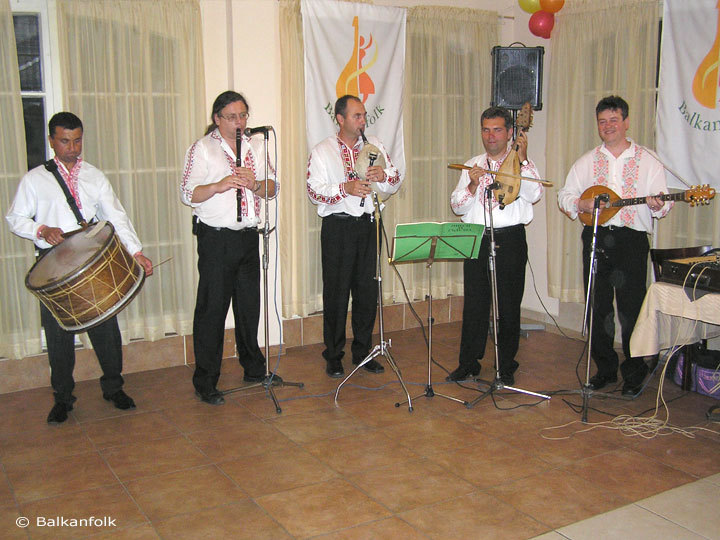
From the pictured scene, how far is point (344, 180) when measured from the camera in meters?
4.80

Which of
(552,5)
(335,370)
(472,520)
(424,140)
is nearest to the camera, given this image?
(472,520)

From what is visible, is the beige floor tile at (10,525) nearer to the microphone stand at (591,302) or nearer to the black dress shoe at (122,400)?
the black dress shoe at (122,400)

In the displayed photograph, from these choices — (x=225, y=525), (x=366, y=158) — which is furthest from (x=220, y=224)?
(x=225, y=525)

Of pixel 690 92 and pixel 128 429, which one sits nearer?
pixel 128 429

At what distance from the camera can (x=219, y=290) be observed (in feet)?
14.2

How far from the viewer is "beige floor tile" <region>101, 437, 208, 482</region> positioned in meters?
3.49

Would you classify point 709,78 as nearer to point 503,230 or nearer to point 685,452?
point 503,230

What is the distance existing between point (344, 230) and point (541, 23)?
228 centimetres

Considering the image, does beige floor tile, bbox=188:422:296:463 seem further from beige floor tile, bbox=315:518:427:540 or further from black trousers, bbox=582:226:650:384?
black trousers, bbox=582:226:650:384

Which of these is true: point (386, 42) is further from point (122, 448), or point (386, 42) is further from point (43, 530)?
point (43, 530)

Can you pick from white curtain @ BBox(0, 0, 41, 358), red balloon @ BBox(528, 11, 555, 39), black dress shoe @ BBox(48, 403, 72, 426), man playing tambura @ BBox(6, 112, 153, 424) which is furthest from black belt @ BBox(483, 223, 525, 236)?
white curtain @ BBox(0, 0, 41, 358)

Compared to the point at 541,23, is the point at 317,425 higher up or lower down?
lower down

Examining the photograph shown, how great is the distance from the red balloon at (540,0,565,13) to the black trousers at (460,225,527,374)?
1830 millimetres

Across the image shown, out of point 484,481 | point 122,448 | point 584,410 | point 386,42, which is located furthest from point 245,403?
point 386,42
